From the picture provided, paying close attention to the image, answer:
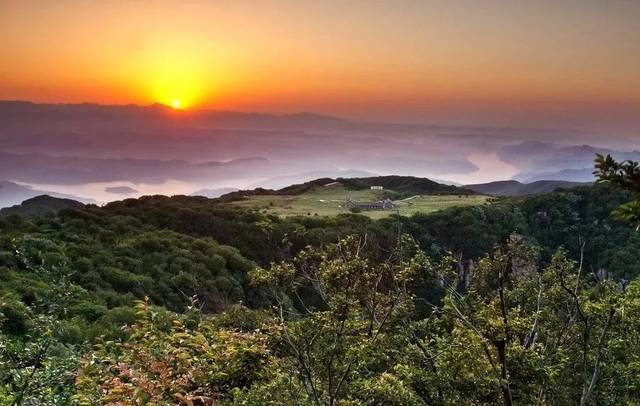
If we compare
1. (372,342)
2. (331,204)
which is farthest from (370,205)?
(372,342)

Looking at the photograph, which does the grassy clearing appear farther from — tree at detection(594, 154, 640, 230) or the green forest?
tree at detection(594, 154, 640, 230)

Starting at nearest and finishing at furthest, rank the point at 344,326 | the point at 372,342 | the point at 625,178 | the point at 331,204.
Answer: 1. the point at 625,178
2. the point at 372,342
3. the point at 344,326
4. the point at 331,204

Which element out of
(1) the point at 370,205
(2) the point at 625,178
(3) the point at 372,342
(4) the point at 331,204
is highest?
(2) the point at 625,178

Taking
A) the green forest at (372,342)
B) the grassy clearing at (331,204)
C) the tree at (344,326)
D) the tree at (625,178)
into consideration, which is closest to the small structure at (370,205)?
the grassy clearing at (331,204)

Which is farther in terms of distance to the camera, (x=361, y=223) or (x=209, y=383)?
(x=361, y=223)

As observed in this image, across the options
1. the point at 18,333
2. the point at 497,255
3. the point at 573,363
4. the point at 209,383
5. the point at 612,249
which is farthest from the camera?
the point at 612,249

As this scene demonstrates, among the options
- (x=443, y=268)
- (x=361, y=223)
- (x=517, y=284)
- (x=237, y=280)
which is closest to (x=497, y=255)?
(x=443, y=268)

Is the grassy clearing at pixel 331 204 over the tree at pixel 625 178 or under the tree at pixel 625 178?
under

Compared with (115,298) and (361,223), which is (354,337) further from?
(361,223)

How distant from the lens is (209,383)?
13.4m

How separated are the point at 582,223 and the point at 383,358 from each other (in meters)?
123

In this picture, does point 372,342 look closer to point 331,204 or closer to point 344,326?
point 344,326

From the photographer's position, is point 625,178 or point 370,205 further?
point 370,205

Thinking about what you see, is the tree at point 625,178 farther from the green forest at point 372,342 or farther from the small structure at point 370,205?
the small structure at point 370,205
